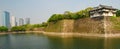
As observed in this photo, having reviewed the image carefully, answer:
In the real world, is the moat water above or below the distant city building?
below

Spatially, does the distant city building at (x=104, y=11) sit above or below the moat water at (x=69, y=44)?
above

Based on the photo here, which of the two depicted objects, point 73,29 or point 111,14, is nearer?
point 111,14

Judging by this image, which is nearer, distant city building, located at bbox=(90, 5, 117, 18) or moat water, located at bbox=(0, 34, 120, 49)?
moat water, located at bbox=(0, 34, 120, 49)

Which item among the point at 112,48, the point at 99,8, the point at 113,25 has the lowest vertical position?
the point at 112,48

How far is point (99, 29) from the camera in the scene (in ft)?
146

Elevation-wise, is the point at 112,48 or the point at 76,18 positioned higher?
the point at 76,18

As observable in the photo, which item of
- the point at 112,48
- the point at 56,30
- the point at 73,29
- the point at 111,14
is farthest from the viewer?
the point at 56,30

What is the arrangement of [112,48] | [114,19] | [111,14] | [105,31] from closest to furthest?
[112,48], [105,31], [114,19], [111,14]

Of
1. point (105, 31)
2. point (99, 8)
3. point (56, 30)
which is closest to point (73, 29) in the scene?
point (56, 30)

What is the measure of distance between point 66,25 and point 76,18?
3.95 m

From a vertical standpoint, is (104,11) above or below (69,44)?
above

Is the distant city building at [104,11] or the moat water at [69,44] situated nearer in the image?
the moat water at [69,44]

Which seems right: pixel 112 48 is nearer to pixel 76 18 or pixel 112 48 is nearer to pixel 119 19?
pixel 119 19

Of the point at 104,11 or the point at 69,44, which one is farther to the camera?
the point at 104,11
